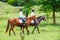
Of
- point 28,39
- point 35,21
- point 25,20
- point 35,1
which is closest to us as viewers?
point 28,39

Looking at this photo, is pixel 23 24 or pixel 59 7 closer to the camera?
pixel 23 24

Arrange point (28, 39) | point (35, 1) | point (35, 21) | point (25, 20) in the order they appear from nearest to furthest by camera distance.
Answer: point (28, 39), point (25, 20), point (35, 21), point (35, 1)

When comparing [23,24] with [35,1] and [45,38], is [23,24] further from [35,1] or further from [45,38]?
[35,1]

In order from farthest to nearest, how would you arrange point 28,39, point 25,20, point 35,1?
point 35,1 < point 25,20 < point 28,39

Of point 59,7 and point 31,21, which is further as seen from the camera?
point 59,7

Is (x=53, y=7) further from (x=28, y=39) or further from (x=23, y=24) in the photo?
(x=28, y=39)

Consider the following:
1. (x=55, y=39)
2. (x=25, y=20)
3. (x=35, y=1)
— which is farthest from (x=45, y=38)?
(x=35, y=1)

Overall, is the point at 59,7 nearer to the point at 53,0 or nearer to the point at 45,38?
the point at 53,0

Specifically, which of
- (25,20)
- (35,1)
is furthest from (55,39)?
(35,1)

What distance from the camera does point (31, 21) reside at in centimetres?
2183

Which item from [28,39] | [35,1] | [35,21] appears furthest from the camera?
[35,1]

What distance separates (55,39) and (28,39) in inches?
77.5

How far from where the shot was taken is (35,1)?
105 ft

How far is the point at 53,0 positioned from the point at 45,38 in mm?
14470
